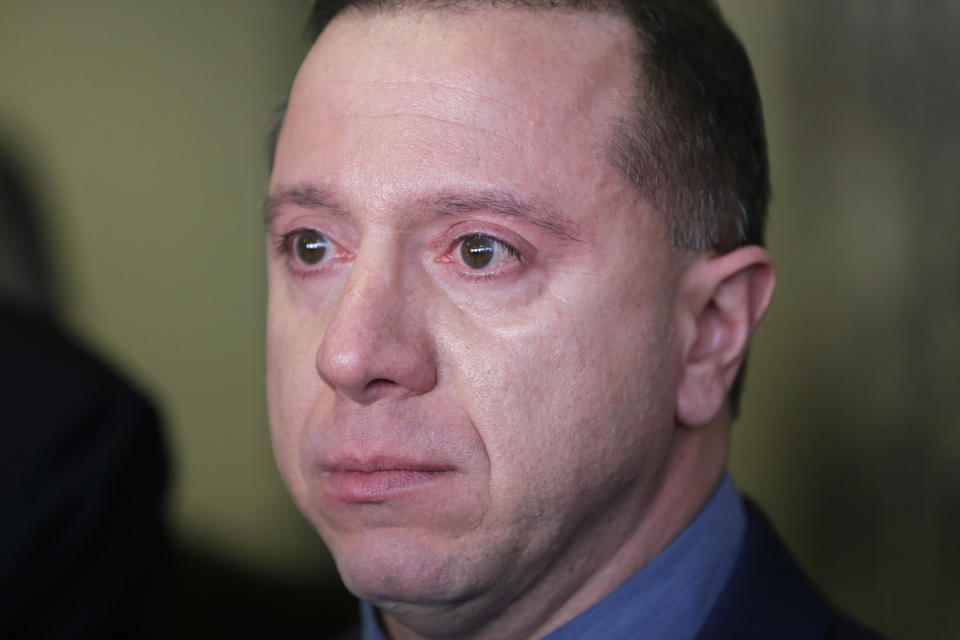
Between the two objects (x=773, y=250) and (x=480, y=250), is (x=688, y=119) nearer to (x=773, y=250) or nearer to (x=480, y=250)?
(x=480, y=250)

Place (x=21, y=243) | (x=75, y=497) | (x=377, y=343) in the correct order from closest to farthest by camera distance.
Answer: (x=377, y=343) → (x=75, y=497) → (x=21, y=243)

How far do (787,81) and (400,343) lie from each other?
2136 mm

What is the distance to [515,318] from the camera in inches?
48.1

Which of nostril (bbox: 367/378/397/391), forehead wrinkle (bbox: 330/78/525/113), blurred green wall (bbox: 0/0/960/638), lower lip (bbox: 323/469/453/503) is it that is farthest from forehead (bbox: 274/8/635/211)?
blurred green wall (bbox: 0/0/960/638)

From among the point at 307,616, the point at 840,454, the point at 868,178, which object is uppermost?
the point at 868,178

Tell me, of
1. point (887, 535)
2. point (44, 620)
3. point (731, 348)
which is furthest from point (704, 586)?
point (887, 535)

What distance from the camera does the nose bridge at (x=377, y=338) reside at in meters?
1.19

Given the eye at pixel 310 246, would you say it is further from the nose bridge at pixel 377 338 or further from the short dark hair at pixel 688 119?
the short dark hair at pixel 688 119

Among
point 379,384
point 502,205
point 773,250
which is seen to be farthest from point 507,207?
point 773,250

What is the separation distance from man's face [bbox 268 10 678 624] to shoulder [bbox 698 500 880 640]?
0.19 m

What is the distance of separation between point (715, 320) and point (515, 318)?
0.32m

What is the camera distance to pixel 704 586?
→ 4.50 ft

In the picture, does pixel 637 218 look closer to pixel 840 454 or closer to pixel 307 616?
pixel 840 454

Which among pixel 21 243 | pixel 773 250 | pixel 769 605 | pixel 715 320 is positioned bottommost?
pixel 21 243
